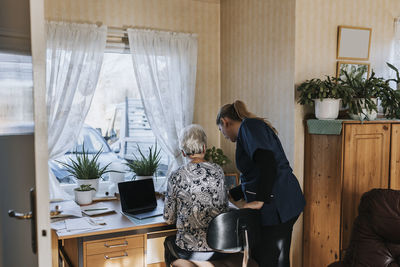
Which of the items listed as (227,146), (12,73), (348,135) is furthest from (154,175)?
(12,73)

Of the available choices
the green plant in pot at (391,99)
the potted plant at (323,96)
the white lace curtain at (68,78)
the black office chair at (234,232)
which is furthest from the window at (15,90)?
the green plant in pot at (391,99)

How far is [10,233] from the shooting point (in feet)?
5.67

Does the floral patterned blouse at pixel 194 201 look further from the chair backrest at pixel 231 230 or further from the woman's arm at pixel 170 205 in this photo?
the chair backrest at pixel 231 230

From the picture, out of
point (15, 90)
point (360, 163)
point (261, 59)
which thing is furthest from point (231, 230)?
point (261, 59)

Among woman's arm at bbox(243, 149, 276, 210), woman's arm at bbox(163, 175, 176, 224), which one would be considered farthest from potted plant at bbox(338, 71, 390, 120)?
woman's arm at bbox(163, 175, 176, 224)

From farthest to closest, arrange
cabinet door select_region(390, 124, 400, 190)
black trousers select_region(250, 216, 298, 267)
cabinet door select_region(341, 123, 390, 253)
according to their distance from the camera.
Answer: cabinet door select_region(390, 124, 400, 190) → cabinet door select_region(341, 123, 390, 253) → black trousers select_region(250, 216, 298, 267)

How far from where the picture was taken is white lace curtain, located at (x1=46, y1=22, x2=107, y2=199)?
2936 millimetres

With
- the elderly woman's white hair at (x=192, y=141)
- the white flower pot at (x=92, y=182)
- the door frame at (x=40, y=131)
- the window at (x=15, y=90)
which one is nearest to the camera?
the door frame at (x=40, y=131)

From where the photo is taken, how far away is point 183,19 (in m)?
3.46

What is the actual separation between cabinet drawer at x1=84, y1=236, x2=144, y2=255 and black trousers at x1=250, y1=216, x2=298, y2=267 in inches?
29.9

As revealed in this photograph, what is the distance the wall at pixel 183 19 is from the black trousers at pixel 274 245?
4.99ft

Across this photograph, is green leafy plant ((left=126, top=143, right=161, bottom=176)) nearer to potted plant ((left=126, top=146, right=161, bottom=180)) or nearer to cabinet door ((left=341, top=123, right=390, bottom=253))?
potted plant ((left=126, top=146, right=161, bottom=180))

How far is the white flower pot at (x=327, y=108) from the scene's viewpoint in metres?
2.55

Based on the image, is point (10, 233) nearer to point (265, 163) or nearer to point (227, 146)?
point (265, 163)
